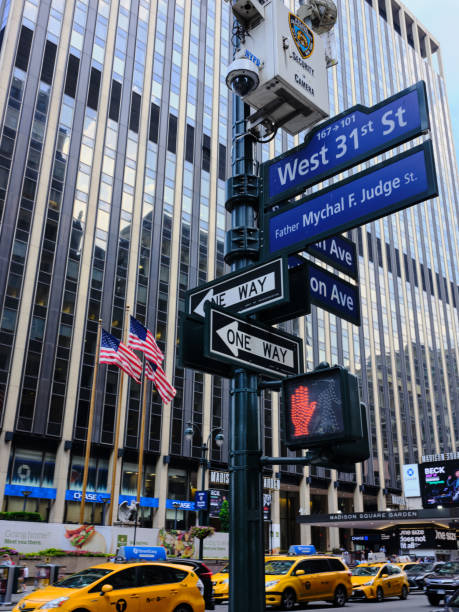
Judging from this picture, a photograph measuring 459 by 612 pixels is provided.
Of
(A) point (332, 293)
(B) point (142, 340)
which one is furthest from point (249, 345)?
(B) point (142, 340)

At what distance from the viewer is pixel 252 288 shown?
5.14 m

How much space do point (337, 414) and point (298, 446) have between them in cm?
38

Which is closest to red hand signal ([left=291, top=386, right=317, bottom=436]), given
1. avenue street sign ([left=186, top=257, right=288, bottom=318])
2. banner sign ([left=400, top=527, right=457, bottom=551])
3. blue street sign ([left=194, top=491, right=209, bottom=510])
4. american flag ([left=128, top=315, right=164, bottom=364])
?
avenue street sign ([left=186, top=257, right=288, bottom=318])

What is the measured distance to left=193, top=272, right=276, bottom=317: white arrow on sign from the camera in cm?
501

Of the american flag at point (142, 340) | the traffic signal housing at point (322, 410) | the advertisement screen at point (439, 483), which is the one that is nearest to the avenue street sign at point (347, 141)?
the traffic signal housing at point (322, 410)

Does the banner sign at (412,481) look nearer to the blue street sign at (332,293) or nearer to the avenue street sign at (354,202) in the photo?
the blue street sign at (332,293)

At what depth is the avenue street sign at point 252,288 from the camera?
16.2 feet

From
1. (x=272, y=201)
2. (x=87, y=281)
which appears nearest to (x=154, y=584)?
(x=272, y=201)

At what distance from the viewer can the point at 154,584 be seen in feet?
44.7

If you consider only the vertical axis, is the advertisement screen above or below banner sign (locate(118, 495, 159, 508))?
above

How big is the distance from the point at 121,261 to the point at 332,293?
1828 inches

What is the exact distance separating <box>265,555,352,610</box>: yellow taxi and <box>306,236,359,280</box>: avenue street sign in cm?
1572

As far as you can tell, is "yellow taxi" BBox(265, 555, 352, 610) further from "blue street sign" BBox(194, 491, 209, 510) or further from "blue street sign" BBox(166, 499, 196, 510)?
"blue street sign" BBox(166, 499, 196, 510)

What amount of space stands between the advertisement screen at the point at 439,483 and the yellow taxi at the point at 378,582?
106 feet
